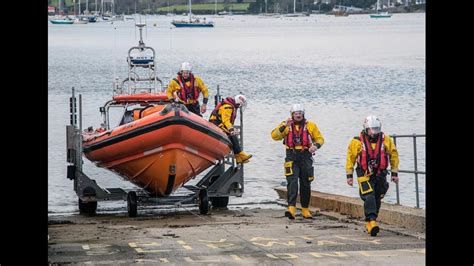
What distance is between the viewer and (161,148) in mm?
15250

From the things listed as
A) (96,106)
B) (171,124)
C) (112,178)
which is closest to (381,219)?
(171,124)

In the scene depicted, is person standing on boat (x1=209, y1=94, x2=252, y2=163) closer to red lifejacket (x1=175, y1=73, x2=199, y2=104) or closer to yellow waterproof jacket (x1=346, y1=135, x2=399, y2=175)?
red lifejacket (x1=175, y1=73, x2=199, y2=104)

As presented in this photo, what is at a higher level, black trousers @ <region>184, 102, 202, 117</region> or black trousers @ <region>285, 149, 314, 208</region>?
black trousers @ <region>184, 102, 202, 117</region>

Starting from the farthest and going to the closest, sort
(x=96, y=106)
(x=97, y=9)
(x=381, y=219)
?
(x=97, y=9) < (x=96, y=106) < (x=381, y=219)

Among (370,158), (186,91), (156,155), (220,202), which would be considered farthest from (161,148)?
(370,158)

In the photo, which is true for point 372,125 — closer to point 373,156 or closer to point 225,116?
point 373,156

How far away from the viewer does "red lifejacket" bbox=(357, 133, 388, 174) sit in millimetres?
12852

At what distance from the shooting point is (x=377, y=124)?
41.7ft

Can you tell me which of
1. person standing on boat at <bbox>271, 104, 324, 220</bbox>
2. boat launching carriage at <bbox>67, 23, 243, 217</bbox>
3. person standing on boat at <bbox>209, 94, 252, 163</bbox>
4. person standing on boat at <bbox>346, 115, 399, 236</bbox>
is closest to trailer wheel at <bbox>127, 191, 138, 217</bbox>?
boat launching carriage at <bbox>67, 23, 243, 217</bbox>

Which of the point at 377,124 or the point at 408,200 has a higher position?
the point at 377,124

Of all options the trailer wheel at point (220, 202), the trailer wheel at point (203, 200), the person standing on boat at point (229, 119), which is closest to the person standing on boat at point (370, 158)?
the trailer wheel at point (203, 200)

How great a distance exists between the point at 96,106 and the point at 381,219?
3356 cm
